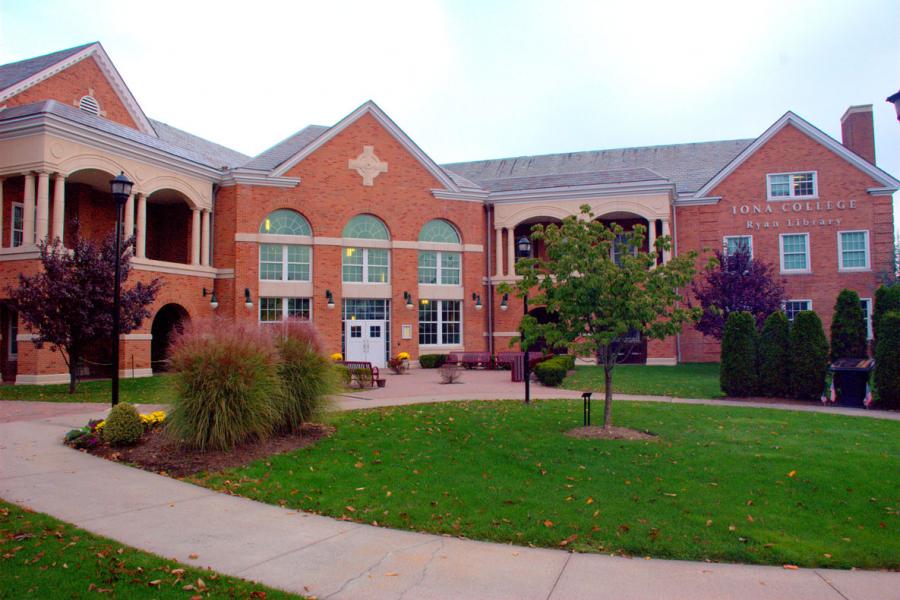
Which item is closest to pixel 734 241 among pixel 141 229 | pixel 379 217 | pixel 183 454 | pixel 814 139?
pixel 814 139

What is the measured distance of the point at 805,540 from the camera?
557cm

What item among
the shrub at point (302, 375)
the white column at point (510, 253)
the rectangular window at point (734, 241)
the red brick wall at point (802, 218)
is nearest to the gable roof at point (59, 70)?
the white column at point (510, 253)

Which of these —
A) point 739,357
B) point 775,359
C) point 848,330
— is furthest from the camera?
point 848,330

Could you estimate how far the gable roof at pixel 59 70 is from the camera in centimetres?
2320

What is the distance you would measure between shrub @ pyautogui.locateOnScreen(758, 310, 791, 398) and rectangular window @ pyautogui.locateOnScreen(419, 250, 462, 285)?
16106 mm

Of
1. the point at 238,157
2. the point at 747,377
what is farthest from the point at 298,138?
the point at 747,377

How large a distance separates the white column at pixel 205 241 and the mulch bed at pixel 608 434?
20.5m

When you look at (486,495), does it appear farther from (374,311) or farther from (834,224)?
(834,224)

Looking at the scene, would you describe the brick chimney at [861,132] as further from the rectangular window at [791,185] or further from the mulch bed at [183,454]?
the mulch bed at [183,454]

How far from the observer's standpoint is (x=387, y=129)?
2889 cm

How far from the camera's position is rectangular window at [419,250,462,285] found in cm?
2989

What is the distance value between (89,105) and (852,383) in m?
29.8

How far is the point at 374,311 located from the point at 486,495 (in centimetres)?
2227

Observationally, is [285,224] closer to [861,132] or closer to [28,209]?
[28,209]
